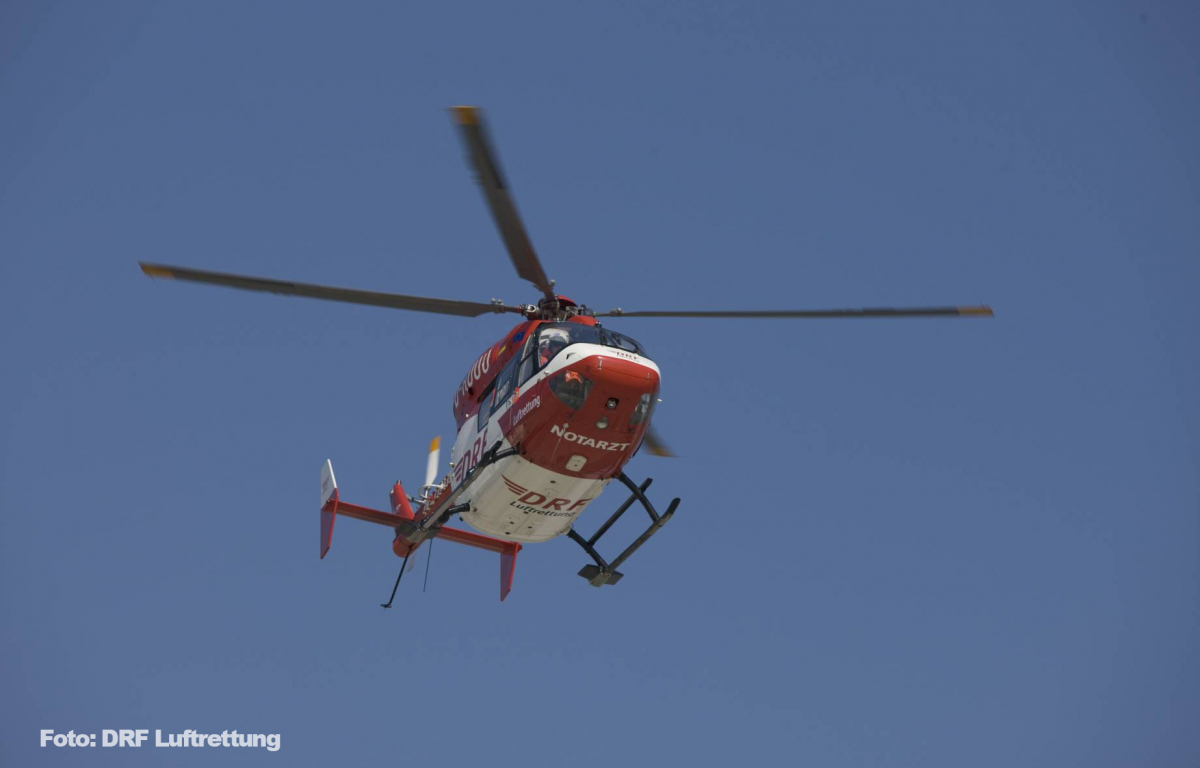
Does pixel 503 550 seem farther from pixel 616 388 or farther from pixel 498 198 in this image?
pixel 498 198

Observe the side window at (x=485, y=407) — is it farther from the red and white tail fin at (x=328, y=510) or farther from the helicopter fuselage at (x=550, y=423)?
the red and white tail fin at (x=328, y=510)

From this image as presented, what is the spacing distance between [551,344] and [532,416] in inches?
44.5

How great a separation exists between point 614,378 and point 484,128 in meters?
4.50

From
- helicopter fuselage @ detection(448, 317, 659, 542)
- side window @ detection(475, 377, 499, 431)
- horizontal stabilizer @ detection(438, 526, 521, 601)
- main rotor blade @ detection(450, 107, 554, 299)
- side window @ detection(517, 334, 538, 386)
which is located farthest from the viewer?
horizontal stabilizer @ detection(438, 526, 521, 601)

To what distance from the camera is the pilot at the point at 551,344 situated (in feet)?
62.5

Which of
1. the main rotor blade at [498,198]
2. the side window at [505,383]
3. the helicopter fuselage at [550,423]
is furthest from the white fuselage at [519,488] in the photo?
the main rotor blade at [498,198]

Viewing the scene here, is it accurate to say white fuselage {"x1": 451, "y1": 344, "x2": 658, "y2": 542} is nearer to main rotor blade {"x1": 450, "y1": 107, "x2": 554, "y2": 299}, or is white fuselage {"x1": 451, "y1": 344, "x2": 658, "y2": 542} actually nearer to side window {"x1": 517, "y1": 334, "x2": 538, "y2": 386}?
side window {"x1": 517, "y1": 334, "x2": 538, "y2": 386}

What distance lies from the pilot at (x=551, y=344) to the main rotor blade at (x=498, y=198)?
3.52 feet

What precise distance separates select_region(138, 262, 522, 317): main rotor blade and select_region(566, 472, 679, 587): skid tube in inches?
140

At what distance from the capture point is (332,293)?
62.1ft

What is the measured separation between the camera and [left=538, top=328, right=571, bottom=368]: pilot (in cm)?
1906


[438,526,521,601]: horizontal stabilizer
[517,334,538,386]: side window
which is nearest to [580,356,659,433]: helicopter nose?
[517,334,538,386]: side window

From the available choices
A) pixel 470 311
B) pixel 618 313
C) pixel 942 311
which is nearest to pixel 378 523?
pixel 470 311

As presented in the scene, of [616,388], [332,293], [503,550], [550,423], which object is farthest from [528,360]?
[503,550]
